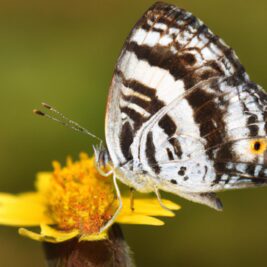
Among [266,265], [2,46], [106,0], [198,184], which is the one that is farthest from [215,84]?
[106,0]

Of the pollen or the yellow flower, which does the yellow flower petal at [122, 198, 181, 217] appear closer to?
the yellow flower

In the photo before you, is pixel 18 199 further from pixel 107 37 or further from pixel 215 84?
pixel 107 37

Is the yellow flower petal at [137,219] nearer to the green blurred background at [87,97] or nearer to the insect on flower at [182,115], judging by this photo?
the insect on flower at [182,115]

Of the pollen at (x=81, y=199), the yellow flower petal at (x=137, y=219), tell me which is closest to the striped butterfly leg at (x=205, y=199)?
the yellow flower petal at (x=137, y=219)

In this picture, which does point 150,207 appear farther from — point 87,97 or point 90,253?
point 87,97

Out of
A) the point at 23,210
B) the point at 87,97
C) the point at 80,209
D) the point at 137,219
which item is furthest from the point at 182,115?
the point at 87,97

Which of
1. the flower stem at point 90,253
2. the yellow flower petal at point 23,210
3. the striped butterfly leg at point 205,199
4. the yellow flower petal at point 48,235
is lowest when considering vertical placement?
the yellow flower petal at point 23,210
